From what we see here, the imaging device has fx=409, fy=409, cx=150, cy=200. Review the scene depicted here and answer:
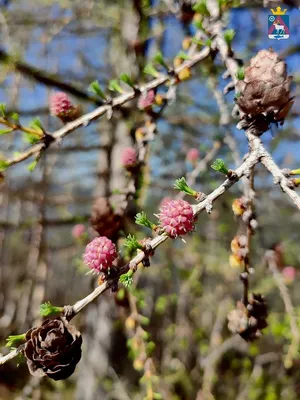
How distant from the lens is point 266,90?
33.9 inches

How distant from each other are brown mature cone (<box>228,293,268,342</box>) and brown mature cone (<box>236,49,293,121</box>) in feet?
1.57

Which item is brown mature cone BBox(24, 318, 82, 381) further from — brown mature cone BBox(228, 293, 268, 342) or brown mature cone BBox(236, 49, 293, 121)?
brown mature cone BBox(236, 49, 293, 121)

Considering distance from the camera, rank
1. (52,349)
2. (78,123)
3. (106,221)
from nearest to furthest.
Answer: (52,349)
(78,123)
(106,221)

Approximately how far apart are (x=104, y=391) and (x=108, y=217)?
1.88 m

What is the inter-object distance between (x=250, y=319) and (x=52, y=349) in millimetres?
517

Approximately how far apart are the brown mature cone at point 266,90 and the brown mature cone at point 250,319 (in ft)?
1.57

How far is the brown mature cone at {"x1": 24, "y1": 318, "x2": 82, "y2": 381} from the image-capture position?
0.76 metres

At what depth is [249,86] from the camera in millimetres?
879

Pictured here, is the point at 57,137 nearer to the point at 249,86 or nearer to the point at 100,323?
the point at 249,86

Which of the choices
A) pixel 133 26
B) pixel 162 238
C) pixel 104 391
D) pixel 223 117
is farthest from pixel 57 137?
pixel 104 391

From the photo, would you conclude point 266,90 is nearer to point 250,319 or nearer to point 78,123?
point 78,123

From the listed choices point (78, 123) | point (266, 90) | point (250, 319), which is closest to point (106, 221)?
point (78, 123)

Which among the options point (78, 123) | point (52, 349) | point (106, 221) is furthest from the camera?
point (106, 221)

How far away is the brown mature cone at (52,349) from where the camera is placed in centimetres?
76
